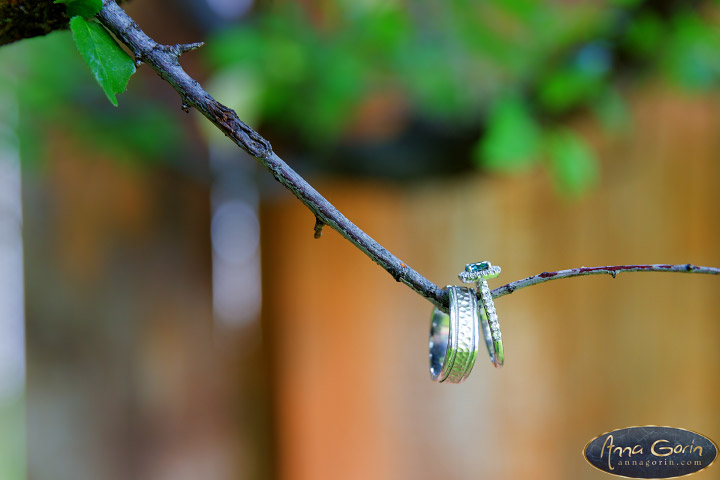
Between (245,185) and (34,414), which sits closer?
(34,414)

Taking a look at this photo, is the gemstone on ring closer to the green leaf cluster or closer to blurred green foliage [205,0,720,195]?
the green leaf cluster

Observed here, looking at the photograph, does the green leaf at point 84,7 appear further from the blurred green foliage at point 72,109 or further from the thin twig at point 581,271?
the blurred green foliage at point 72,109

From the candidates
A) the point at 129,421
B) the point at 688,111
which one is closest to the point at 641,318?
the point at 688,111

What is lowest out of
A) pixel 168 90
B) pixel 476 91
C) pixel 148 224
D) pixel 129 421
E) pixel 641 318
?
pixel 129 421

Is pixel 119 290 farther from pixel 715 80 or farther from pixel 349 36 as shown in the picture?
pixel 715 80

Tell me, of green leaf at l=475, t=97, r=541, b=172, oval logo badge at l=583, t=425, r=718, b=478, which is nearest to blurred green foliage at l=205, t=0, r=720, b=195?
green leaf at l=475, t=97, r=541, b=172

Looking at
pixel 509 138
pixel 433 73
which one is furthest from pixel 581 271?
pixel 433 73

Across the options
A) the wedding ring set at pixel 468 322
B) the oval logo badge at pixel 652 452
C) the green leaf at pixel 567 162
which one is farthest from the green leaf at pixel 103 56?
the green leaf at pixel 567 162
